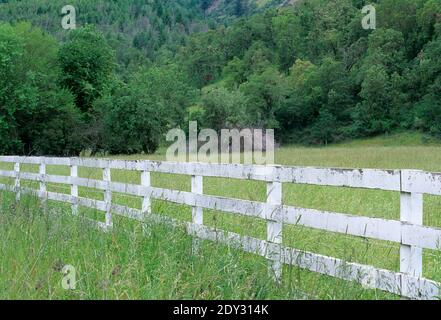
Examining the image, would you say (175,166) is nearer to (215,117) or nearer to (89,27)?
(89,27)

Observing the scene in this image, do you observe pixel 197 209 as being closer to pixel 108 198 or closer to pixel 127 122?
pixel 108 198

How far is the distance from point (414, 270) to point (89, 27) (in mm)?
54202

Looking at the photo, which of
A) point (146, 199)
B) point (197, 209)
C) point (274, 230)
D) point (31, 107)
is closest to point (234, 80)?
point (31, 107)

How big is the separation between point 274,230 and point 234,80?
12693 cm

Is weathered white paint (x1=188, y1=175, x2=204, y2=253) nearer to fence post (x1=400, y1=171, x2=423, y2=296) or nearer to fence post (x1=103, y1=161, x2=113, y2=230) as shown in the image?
fence post (x1=103, y1=161, x2=113, y2=230)

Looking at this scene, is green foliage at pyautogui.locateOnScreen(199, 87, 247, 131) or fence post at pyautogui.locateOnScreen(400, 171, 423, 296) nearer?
fence post at pyautogui.locateOnScreen(400, 171, 423, 296)

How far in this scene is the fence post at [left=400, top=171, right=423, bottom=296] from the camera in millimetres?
4379

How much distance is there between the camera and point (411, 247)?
4.42 metres

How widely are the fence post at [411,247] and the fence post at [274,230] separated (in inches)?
50.7

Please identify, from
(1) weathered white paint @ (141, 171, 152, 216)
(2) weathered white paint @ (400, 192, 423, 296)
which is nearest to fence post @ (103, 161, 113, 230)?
(1) weathered white paint @ (141, 171, 152, 216)

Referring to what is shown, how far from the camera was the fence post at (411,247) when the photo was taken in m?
4.38

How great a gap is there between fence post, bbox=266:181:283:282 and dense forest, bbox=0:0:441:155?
149ft

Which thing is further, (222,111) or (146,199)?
(222,111)

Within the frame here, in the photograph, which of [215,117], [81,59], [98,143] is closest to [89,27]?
[81,59]
